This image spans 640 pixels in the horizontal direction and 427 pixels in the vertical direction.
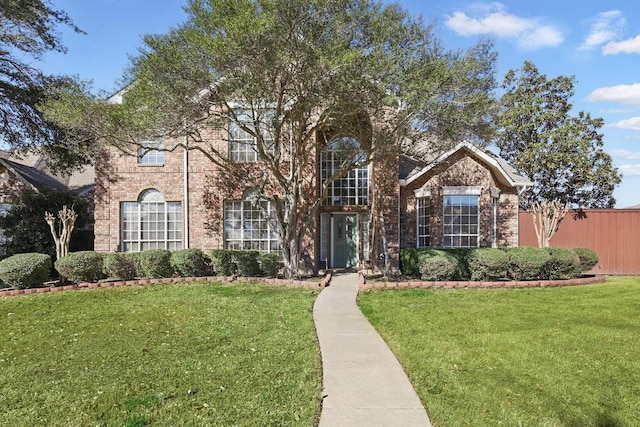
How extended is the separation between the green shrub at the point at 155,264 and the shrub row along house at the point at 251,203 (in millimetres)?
2802

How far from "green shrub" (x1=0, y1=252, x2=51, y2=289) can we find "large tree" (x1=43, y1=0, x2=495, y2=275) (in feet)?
13.1

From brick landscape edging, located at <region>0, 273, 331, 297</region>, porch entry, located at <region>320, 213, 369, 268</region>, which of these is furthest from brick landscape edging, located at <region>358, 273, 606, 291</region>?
porch entry, located at <region>320, 213, 369, 268</region>

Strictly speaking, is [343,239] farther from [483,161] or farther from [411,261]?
[483,161]

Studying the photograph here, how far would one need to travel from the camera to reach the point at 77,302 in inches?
413

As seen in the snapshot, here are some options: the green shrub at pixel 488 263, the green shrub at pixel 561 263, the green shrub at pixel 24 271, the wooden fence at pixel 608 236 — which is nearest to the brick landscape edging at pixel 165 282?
the green shrub at pixel 24 271

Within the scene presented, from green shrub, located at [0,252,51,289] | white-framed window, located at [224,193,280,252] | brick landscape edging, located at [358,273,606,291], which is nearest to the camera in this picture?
green shrub, located at [0,252,51,289]

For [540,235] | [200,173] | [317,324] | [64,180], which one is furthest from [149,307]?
[64,180]

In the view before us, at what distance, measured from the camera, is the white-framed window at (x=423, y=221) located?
639 inches

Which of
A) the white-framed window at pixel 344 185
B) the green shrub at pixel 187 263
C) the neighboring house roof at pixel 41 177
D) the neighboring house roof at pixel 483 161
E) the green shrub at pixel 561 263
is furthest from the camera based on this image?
the neighboring house roof at pixel 41 177

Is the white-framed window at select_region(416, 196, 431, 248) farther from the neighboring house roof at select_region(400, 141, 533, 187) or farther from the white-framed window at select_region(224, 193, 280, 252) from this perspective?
the white-framed window at select_region(224, 193, 280, 252)

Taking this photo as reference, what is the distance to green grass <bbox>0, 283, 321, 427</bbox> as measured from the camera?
14.3ft

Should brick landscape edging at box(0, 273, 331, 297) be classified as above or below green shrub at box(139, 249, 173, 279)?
below

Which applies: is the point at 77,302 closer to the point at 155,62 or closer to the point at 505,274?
the point at 155,62

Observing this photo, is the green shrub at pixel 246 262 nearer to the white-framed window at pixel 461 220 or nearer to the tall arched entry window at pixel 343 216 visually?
the tall arched entry window at pixel 343 216
